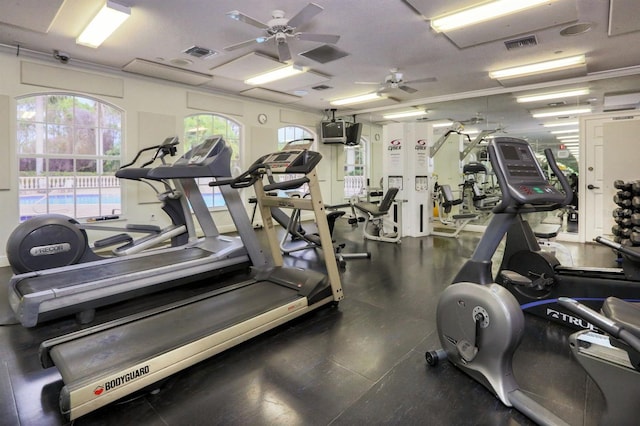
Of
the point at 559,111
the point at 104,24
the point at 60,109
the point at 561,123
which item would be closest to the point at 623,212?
the point at 561,123

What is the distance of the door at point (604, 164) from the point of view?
5464mm

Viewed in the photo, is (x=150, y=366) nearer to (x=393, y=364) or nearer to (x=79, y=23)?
(x=393, y=364)

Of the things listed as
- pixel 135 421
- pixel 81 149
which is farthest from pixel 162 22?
pixel 135 421

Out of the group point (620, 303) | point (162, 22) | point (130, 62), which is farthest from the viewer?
point (130, 62)

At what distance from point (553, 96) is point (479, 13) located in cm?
399

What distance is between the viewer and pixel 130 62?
5.17m

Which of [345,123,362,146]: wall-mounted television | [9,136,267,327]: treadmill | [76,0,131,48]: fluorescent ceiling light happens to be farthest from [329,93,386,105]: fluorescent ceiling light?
[76,0,131,48]: fluorescent ceiling light

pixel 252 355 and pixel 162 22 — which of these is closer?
pixel 252 355

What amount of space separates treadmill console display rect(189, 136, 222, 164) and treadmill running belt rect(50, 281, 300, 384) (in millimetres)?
1390

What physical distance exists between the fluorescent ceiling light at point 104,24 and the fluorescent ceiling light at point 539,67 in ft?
17.5

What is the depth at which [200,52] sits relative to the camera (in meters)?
4.84

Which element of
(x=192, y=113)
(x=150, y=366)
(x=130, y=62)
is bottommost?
(x=150, y=366)

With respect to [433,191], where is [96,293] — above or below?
below

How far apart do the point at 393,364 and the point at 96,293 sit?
7.91 feet
